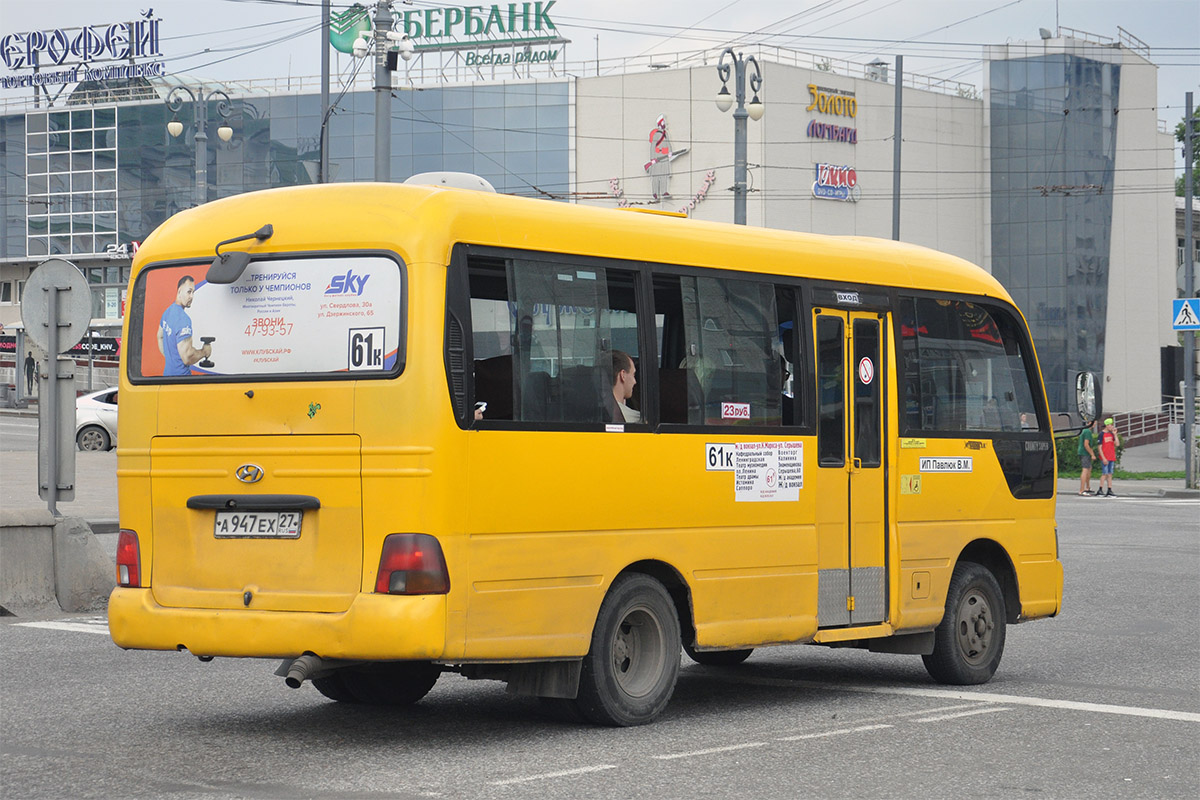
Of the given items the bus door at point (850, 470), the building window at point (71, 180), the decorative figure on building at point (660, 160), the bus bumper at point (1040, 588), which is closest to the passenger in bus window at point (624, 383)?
the bus door at point (850, 470)

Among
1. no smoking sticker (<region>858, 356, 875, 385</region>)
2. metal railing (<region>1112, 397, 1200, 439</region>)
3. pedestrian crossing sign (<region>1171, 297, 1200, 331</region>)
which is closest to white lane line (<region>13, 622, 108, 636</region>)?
no smoking sticker (<region>858, 356, 875, 385</region>)

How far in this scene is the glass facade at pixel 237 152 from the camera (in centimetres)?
7306

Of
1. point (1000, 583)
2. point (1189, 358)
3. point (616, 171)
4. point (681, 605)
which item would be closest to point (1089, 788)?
point (681, 605)

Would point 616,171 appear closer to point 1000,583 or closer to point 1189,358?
point 1189,358

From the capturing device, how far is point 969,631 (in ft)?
34.5

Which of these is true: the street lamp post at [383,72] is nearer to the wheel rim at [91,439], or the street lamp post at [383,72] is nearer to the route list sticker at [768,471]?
the route list sticker at [768,471]

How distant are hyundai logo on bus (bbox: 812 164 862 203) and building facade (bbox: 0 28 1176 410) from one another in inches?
3.7

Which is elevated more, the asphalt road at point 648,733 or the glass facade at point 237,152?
the glass facade at point 237,152

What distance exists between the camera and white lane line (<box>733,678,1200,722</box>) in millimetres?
9016

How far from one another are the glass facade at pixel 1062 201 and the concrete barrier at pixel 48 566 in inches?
2395

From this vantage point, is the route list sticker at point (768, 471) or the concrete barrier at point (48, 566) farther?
the concrete barrier at point (48, 566)

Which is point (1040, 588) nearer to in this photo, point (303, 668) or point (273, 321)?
point (303, 668)

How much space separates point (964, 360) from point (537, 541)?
400 cm

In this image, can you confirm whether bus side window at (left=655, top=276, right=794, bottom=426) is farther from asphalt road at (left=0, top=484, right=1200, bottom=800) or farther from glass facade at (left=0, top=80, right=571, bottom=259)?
glass facade at (left=0, top=80, right=571, bottom=259)
